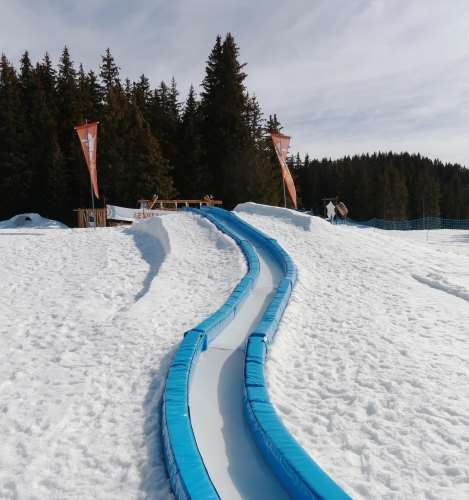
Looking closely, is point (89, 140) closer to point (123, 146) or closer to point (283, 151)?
point (283, 151)

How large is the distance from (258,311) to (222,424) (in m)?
3.38

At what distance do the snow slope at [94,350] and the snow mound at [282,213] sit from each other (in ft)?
11.9

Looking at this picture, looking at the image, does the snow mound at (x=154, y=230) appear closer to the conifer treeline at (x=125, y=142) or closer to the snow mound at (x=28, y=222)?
the snow mound at (x=28, y=222)

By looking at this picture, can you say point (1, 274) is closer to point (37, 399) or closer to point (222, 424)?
point (37, 399)

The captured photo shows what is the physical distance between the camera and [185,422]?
12.4 feet

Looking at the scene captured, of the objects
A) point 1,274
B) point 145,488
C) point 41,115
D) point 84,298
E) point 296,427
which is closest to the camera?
point 145,488

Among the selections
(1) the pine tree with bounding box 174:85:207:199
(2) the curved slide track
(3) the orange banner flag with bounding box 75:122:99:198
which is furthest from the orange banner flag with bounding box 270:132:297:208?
(1) the pine tree with bounding box 174:85:207:199

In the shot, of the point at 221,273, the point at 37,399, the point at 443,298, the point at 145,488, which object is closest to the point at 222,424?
the point at 145,488

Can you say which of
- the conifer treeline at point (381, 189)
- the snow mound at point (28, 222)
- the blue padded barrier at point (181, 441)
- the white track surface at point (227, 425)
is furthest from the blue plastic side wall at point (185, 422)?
the conifer treeline at point (381, 189)

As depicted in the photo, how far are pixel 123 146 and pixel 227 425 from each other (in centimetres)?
3146

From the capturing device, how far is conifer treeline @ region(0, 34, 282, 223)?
32688mm

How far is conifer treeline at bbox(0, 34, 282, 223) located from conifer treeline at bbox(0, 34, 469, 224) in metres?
0.08

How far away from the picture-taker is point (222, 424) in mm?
4066

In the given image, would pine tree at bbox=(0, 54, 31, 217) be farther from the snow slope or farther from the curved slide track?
the curved slide track
